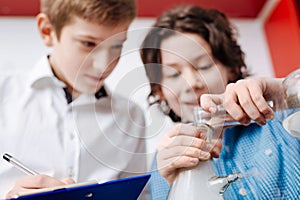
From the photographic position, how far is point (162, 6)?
4.19 feet

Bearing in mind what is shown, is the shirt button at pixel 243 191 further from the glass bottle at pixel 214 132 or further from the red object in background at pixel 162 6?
the red object in background at pixel 162 6

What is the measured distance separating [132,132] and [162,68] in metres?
0.15

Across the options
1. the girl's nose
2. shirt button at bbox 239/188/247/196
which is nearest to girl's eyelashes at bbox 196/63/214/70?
the girl's nose

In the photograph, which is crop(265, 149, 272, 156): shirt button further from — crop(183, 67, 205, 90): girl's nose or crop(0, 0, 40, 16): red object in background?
crop(0, 0, 40, 16): red object in background

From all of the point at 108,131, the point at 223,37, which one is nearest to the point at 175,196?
the point at 108,131

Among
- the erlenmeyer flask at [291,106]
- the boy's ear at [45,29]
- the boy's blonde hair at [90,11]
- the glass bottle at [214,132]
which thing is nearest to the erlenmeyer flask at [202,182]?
the glass bottle at [214,132]

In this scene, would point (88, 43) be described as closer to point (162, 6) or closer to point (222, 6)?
point (162, 6)

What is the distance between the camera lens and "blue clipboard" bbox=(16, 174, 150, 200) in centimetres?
44

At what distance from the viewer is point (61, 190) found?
0.44 metres

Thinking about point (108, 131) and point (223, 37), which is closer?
point (108, 131)

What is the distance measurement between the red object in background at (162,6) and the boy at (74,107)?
6 cm

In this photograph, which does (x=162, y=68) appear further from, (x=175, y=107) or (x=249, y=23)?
(x=249, y=23)

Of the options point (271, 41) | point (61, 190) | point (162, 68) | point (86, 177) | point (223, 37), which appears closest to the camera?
point (61, 190)

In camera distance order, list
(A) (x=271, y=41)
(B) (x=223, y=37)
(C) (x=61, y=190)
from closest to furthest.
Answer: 1. (C) (x=61, y=190)
2. (B) (x=223, y=37)
3. (A) (x=271, y=41)
